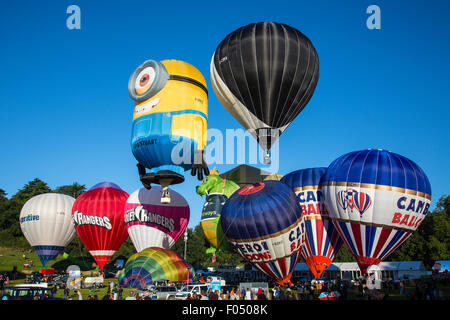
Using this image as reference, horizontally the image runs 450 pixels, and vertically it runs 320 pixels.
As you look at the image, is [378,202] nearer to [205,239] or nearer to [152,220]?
[152,220]

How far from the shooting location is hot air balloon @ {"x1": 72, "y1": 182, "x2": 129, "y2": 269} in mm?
24422

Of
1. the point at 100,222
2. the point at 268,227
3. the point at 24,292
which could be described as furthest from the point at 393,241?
the point at 100,222

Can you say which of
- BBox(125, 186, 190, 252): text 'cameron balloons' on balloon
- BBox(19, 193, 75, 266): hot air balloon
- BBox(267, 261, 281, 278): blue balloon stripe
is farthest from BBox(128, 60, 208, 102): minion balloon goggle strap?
BBox(19, 193, 75, 266): hot air balloon

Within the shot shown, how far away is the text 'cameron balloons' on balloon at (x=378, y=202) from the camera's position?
16.9m

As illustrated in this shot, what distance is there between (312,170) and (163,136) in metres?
9.04

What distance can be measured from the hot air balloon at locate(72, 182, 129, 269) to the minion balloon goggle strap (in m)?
10.5

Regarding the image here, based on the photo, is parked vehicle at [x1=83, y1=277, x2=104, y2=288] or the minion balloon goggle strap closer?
the minion balloon goggle strap

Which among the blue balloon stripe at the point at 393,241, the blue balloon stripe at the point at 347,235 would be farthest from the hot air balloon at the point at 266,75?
the blue balloon stripe at the point at 393,241

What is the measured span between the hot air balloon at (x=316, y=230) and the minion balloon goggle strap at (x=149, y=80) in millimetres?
7578

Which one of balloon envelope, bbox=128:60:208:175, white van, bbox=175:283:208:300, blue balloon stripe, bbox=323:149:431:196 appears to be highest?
balloon envelope, bbox=128:60:208:175

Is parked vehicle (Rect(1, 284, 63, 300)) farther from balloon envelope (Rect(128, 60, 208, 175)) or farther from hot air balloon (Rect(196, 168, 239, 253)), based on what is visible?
hot air balloon (Rect(196, 168, 239, 253))

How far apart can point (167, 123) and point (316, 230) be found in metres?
9.11
